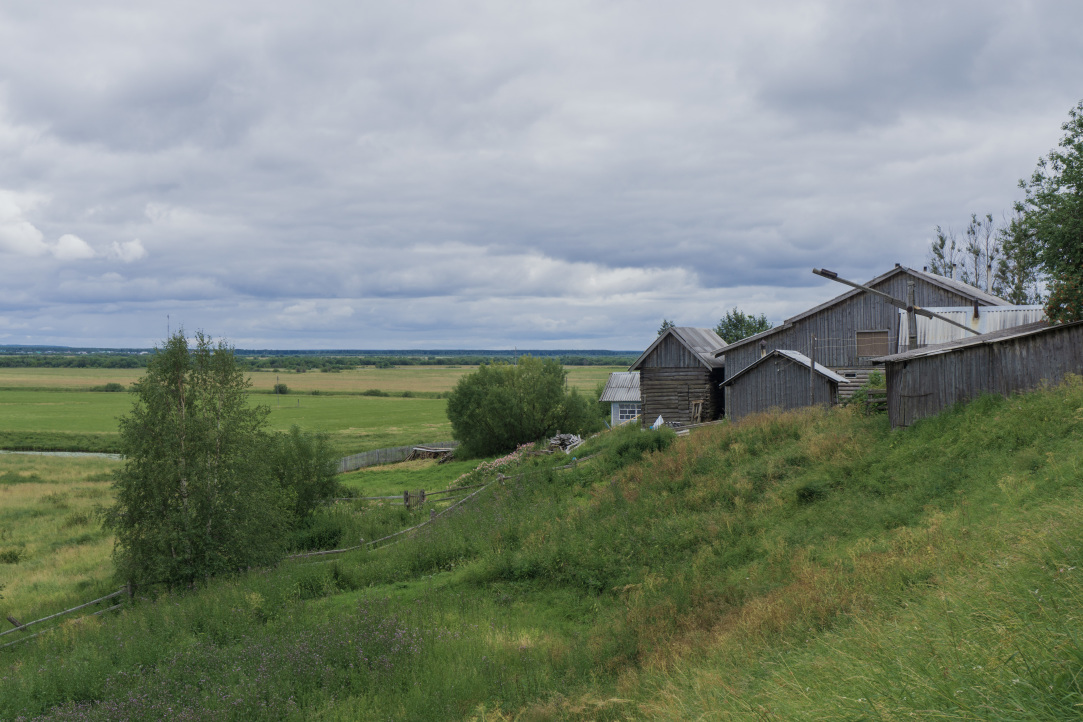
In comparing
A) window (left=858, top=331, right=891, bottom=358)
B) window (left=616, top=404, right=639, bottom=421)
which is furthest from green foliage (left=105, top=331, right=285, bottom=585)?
window (left=616, top=404, right=639, bottom=421)

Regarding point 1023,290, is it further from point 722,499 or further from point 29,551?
point 29,551

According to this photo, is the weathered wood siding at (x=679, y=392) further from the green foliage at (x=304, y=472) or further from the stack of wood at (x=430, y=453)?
the green foliage at (x=304, y=472)

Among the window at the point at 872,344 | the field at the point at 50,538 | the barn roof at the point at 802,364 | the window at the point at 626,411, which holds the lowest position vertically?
the field at the point at 50,538

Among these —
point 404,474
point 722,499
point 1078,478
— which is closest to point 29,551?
point 404,474

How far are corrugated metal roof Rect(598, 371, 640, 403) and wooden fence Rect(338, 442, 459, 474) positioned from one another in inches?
545

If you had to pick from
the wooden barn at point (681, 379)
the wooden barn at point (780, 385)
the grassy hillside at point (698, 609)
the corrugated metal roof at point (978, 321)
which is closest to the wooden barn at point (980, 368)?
the grassy hillside at point (698, 609)

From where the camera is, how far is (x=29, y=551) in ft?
86.3

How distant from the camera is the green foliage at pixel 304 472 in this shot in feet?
81.9

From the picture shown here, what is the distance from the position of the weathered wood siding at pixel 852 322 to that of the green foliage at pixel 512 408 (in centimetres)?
2230

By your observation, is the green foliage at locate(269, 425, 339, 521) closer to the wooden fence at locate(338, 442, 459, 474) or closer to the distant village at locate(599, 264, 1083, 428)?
the distant village at locate(599, 264, 1083, 428)

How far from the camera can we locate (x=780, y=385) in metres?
28.0

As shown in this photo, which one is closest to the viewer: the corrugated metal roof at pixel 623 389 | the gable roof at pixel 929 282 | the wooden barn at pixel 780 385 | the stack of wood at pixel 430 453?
the wooden barn at pixel 780 385

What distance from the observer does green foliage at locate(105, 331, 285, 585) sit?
16406 millimetres

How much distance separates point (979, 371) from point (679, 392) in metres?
22.0
